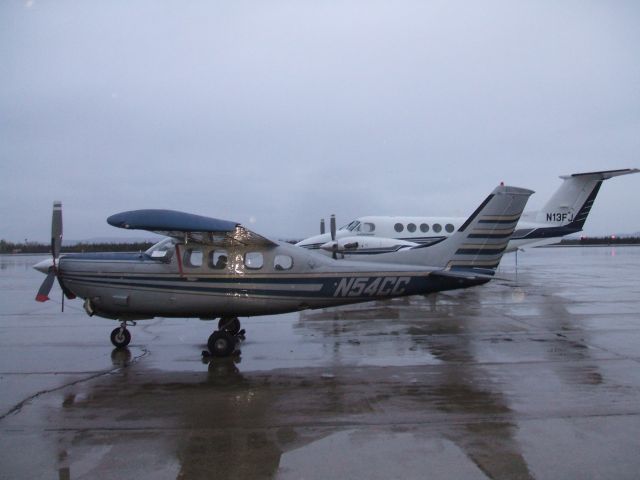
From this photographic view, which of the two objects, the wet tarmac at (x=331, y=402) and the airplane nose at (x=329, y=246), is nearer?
the wet tarmac at (x=331, y=402)

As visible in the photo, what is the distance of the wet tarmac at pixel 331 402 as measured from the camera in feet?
15.2

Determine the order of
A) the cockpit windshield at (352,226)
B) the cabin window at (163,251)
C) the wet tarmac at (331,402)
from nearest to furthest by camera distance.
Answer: the wet tarmac at (331,402)
the cabin window at (163,251)
the cockpit windshield at (352,226)

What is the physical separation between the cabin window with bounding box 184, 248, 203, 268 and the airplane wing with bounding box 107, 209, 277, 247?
1.01 feet

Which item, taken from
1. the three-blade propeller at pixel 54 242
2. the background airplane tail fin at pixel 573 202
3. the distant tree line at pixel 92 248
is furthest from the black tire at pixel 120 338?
the distant tree line at pixel 92 248

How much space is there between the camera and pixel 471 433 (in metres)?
5.26

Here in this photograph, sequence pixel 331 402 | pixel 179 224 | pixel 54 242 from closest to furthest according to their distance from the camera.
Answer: pixel 331 402, pixel 179 224, pixel 54 242

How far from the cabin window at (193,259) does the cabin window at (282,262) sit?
4.55 ft

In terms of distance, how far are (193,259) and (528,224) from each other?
2288 centimetres

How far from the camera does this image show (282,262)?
9.73 metres

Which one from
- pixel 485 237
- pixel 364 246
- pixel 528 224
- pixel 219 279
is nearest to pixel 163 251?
pixel 219 279

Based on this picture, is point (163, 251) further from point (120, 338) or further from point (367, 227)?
point (367, 227)

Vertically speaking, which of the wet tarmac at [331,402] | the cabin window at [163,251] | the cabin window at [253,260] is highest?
the cabin window at [163,251]

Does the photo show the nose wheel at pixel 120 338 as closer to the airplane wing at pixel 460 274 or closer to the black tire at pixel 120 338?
the black tire at pixel 120 338

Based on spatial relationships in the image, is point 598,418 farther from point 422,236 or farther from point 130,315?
point 422,236
